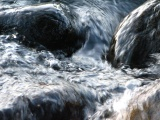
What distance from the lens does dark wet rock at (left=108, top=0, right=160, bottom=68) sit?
5.61 m

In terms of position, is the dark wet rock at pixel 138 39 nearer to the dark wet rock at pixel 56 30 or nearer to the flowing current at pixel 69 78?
the flowing current at pixel 69 78

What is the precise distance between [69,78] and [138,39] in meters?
1.21

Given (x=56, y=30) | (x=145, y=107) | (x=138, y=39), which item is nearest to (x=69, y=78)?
(x=138, y=39)

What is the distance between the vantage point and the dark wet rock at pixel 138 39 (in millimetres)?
5614

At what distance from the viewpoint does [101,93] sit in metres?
4.88

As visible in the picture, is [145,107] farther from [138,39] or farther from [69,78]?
[138,39]

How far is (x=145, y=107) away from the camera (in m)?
3.12

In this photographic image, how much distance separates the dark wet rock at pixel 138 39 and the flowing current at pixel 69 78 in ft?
0.50

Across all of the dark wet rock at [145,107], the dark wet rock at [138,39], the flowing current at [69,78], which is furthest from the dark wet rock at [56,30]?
the dark wet rock at [145,107]

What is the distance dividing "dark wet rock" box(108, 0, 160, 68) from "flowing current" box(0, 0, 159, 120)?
0.15 metres

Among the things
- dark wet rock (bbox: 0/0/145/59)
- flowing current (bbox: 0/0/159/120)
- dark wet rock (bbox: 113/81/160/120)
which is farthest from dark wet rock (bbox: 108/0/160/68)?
dark wet rock (bbox: 113/81/160/120)

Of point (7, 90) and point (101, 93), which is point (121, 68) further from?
point (7, 90)

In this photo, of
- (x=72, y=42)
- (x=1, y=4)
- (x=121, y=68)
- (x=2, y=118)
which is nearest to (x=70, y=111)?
(x=2, y=118)

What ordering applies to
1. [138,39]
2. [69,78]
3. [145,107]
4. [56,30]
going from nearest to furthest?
[145,107], [69,78], [138,39], [56,30]
